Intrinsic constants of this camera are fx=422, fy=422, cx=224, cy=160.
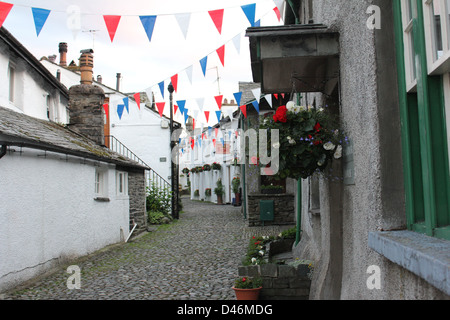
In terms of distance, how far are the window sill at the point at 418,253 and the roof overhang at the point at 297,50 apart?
1.76 m

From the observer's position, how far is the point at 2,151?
563 cm

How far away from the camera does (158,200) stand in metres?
15.7

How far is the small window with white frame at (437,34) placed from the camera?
1.96m

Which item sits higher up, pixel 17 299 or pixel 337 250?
pixel 337 250

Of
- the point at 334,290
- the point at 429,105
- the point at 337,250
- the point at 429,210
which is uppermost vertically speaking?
the point at 429,105

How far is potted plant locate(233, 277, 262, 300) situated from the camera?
15.4ft

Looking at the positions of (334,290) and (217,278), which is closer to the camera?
(334,290)

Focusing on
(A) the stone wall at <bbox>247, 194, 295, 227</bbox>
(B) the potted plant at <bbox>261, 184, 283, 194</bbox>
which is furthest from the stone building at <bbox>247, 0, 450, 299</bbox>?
(B) the potted plant at <bbox>261, 184, 283, 194</bbox>

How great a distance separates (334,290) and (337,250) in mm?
364

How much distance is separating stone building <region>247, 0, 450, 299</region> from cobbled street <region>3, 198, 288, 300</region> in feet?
7.80

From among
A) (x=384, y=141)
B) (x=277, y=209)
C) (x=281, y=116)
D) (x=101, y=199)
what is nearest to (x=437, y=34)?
(x=384, y=141)

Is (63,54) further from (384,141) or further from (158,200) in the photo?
(384,141)
